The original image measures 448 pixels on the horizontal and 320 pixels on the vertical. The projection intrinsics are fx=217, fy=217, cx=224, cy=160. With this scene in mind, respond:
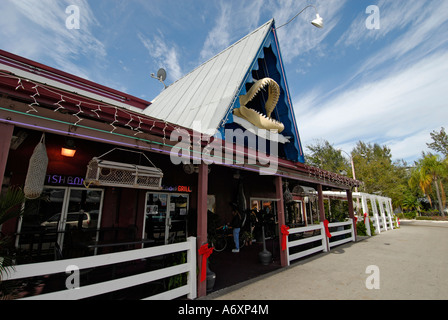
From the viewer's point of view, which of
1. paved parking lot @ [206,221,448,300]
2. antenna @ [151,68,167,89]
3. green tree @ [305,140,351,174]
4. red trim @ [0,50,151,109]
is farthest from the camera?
green tree @ [305,140,351,174]

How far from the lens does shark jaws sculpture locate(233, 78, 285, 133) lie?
7934 mm

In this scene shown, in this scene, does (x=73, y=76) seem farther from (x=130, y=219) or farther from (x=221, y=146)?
(x=221, y=146)

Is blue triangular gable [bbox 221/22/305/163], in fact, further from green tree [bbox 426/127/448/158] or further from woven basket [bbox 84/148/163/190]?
green tree [bbox 426/127/448/158]

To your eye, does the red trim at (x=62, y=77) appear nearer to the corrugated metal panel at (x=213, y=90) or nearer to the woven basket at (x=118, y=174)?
the corrugated metal panel at (x=213, y=90)

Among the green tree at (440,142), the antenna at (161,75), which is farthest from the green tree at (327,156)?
the antenna at (161,75)

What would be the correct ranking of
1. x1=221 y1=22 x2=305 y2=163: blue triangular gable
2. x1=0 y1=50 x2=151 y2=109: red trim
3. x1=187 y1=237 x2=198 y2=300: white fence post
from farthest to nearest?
x1=221 y1=22 x2=305 y2=163: blue triangular gable < x1=0 y1=50 x2=151 y2=109: red trim < x1=187 y1=237 x2=198 y2=300: white fence post

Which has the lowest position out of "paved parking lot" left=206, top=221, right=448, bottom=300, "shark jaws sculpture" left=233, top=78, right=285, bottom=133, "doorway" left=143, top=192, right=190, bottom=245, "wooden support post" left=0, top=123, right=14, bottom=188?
"paved parking lot" left=206, top=221, right=448, bottom=300

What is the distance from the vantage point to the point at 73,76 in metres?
7.62

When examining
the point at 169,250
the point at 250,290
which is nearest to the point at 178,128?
the point at 169,250

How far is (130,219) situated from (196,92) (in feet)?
17.0

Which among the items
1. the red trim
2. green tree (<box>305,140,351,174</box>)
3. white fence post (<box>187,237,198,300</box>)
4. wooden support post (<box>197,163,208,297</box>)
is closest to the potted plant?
white fence post (<box>187,237,198,300</box>)

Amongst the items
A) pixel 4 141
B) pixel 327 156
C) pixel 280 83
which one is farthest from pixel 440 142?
pixel 4 141

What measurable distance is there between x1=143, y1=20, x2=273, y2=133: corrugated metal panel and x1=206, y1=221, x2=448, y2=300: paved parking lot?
4102 millimetres

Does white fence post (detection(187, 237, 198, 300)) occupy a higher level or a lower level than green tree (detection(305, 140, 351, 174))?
lower
